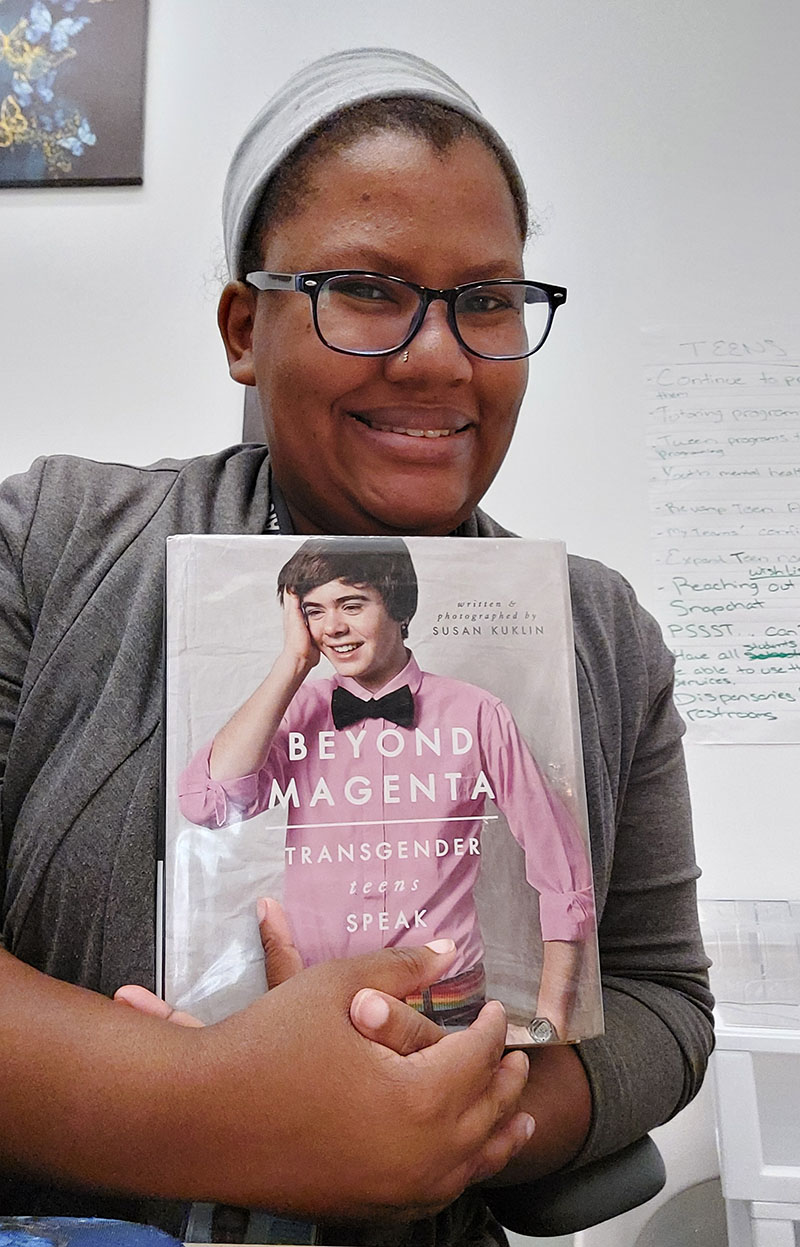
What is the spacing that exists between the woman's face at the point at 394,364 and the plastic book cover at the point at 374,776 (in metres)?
0.14

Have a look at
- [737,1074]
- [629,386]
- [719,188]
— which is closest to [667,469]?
[629,386]

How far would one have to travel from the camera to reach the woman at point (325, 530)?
1.35 feet

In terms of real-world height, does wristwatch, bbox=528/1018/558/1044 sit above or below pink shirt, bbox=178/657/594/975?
below

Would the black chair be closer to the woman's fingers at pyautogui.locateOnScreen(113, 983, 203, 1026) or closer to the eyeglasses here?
the woman's fingers at pyautogui.locateOnScreen(113, 983, 203, 1026)

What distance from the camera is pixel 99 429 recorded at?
1309 mm

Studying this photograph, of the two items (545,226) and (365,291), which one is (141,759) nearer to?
(365,291)

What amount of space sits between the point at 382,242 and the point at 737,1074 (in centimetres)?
83

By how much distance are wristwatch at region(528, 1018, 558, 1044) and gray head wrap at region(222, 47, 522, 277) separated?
497 mm

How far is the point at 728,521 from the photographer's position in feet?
4.31

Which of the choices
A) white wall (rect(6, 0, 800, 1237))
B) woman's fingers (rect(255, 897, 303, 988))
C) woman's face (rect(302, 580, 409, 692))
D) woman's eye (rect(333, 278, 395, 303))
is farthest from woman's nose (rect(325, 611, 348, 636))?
white wall (rect(6, 0, 800, 1237))

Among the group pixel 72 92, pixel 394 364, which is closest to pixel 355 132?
pixel 394 364

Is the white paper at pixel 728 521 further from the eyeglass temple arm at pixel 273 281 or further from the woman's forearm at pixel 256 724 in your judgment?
the woman's forearm at pixel 256 724

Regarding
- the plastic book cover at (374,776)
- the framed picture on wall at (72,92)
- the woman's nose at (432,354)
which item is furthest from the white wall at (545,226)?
the plastic book cover at (374,776)

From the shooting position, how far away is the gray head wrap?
1.95 feet
